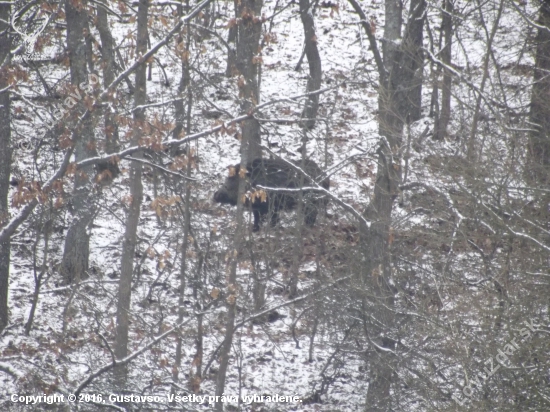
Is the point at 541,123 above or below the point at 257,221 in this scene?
above

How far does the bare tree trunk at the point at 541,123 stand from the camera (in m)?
6.41

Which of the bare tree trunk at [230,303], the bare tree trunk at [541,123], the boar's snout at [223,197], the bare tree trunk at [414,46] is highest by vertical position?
the bare tree trunk at [414,46]

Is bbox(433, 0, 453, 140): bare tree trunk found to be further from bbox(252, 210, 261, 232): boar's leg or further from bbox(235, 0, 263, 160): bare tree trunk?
bbox(252, 210, 261, 232): boar's leg

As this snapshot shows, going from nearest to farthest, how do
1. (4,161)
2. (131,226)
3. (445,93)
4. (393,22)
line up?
(131,226) < (445,93) < (393,22) < (4,161)

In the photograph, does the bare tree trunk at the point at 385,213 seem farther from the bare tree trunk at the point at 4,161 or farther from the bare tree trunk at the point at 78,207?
the bare tree trunk at the point at 4,161

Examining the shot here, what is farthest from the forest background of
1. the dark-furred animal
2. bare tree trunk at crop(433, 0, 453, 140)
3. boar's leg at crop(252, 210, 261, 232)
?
boar's leg at crop(252, 210, 261, 232)

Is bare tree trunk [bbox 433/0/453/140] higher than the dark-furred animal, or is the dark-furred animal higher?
bare tree trunk [bbox 433/0/453/140]

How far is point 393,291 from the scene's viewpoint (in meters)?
8.09

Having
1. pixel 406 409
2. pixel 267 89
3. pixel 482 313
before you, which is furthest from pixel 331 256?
pixel 267 89

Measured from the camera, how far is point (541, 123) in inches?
303

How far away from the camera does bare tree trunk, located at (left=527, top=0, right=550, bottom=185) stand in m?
6.41

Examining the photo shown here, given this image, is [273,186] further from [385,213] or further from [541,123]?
[541,123]
